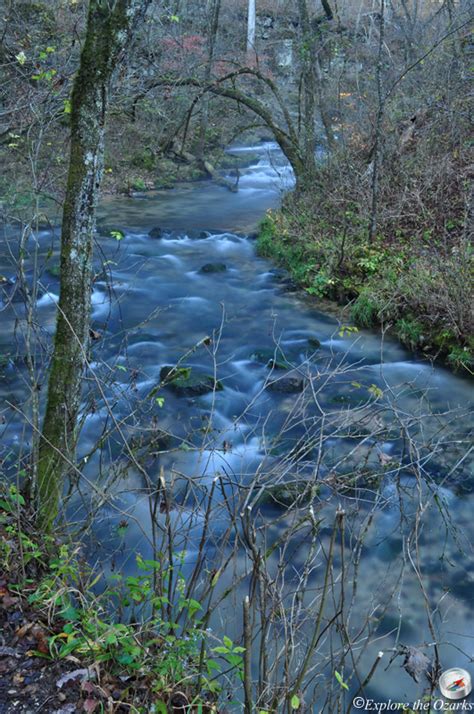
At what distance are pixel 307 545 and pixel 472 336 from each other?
437cm

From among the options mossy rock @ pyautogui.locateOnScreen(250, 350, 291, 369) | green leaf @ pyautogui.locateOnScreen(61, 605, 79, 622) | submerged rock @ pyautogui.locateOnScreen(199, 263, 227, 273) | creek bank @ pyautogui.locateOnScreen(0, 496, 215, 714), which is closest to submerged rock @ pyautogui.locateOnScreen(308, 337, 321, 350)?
mossy rock @ pyautogui.locateOnScreen(250, 350, 291, 369)

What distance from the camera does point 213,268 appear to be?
13.7 metres

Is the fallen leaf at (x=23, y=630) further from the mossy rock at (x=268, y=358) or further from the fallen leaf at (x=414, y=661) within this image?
the mossy rock at (x=268, y=358)

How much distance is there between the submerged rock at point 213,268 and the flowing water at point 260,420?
5.7 inches

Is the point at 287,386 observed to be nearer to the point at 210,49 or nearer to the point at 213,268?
the point at 213,268

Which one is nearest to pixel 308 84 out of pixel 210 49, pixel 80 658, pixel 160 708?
pixel 210 49

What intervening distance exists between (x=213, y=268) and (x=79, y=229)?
9311mm

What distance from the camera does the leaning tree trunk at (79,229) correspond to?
417cm

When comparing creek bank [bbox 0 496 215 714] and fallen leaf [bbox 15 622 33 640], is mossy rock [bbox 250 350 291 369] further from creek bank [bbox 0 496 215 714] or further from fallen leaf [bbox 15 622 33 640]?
fallen leaf [bbox 15 622 33 640]

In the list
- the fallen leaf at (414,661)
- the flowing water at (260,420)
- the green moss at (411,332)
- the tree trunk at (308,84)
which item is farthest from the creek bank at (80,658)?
the tree trunk at (308,84)

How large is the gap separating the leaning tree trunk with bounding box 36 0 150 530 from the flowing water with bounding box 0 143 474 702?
237mm

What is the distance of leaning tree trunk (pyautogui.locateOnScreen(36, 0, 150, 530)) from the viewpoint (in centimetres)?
417

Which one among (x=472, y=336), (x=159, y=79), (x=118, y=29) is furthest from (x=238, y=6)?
(x=118, y=29)

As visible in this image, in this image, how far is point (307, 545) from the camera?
6301 mm
